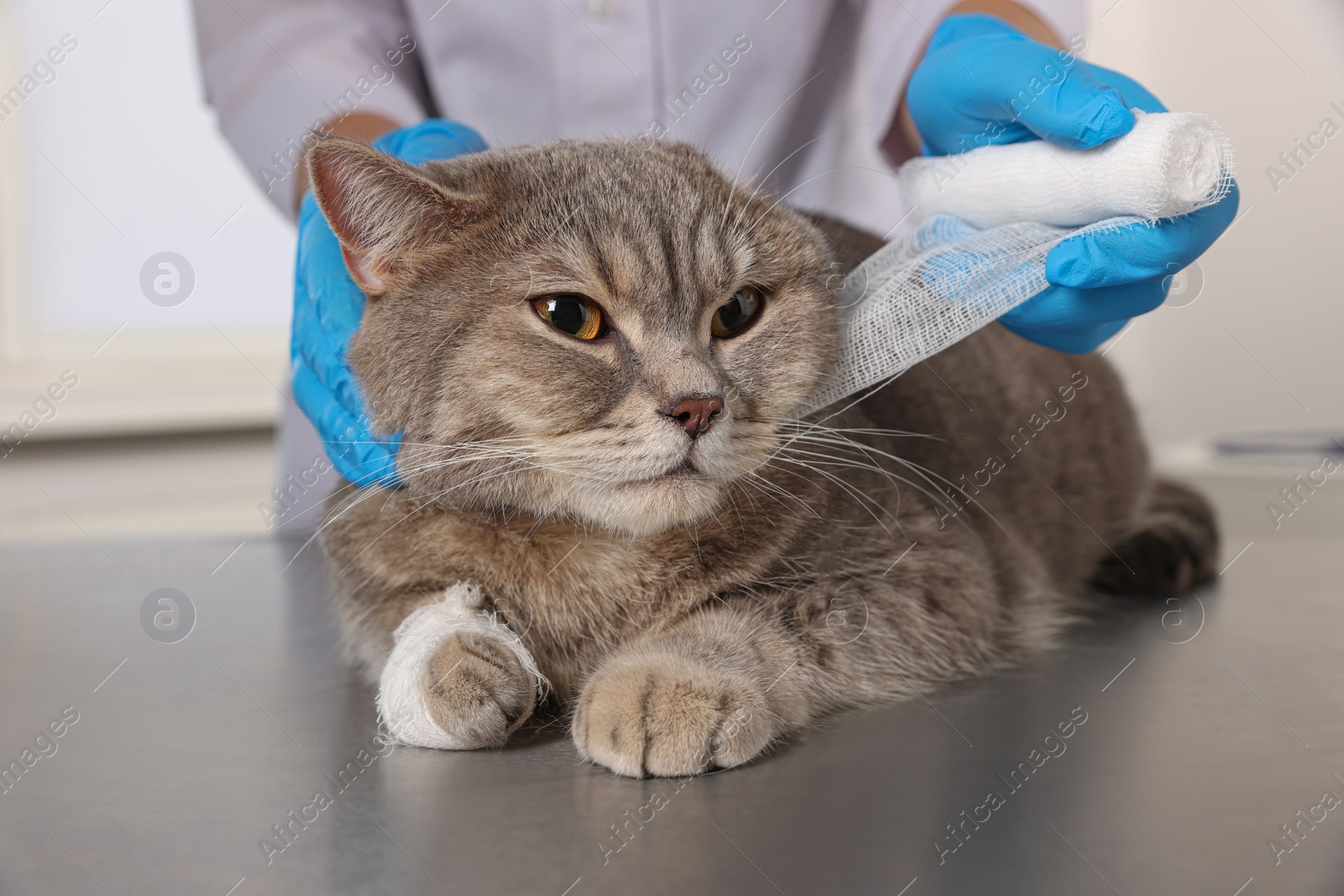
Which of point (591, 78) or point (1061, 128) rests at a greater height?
point (591, 78)

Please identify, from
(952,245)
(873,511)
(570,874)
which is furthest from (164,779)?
(952,245)

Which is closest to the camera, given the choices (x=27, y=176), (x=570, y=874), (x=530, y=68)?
(x=570, y=874)

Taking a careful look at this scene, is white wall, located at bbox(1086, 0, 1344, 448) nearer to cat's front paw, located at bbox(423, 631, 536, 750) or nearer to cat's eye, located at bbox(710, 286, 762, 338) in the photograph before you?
cat's eye, located at bbox(710, 286, 762, 338)

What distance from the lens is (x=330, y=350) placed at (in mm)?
1492

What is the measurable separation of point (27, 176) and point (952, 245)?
3545 millimetres

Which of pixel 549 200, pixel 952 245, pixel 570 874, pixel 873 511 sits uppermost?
pixel 549 200

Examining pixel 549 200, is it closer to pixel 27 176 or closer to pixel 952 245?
pixel 952 245

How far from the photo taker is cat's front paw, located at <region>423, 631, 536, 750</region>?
1.14 m

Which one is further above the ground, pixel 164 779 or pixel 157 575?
pixel 164 779

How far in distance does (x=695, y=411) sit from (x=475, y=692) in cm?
36

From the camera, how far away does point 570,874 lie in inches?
33.2

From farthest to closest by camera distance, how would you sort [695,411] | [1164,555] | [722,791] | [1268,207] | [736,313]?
1. [1268,207]
2. [1164,555]
3. [736,313]
4. [695,411]
5. [722,791]

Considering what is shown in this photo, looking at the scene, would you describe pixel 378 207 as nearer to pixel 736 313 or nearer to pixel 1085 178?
pixel 736 313

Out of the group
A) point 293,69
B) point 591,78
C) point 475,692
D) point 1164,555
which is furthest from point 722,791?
point 293,69
